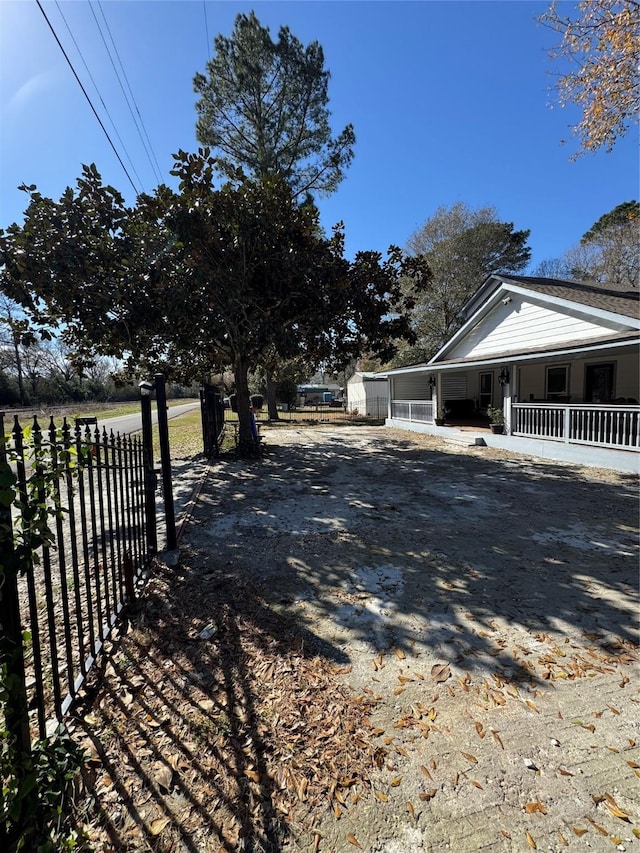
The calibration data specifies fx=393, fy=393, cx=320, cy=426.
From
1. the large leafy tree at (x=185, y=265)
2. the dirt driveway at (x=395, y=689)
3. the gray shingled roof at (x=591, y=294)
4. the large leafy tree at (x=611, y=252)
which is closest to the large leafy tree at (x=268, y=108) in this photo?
the large leafy tree at (x=185, y=265)

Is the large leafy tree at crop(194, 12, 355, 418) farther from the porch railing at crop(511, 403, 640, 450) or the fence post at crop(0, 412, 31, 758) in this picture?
the fence post at crop(0, 412, 31, 758)

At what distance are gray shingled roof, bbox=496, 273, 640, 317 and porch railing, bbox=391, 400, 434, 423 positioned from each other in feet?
18.3

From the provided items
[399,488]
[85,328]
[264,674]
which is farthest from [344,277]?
[264,674]

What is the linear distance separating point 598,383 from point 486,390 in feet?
16.8

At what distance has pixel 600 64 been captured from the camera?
688 cm

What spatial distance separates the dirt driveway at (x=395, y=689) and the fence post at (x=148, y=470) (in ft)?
1.41

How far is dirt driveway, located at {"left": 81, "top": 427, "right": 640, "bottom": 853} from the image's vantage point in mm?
1663

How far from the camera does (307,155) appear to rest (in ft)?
54.2

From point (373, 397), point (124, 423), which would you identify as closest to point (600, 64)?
point (373, 397)

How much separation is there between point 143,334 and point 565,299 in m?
11.0

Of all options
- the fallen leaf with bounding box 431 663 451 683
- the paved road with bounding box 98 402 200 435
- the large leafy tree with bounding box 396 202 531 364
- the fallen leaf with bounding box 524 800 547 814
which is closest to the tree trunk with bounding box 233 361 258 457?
the paved road with bounding box 98 402 200 435

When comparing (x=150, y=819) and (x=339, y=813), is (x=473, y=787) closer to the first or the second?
→ (x=339, y=813)

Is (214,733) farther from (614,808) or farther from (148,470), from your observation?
(148,470)

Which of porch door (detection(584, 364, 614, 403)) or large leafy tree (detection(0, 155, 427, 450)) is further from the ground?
large leafy tree (detection(0, 155, 427, 450))
